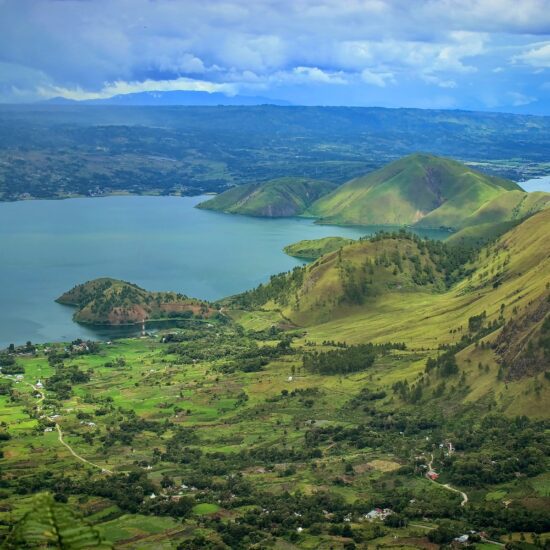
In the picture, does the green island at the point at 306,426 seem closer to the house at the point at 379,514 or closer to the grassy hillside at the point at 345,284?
the house at the point at 379,514

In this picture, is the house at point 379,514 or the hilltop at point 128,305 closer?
the house at point 379,514

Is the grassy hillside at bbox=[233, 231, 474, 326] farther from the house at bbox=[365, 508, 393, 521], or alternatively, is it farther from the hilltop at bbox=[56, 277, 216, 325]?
the house at bbox=[365, 508, 393, 521]

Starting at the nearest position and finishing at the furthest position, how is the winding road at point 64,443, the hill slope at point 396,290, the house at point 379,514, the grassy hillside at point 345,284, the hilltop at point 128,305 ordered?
the house at point 379,514 < the winding road at point 64,443 < the hill slope at point 396,290 < the grassy hillside at point 345,284 < the hilltop at point 128,305

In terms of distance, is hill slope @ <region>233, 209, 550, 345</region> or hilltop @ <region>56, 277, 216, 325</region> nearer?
hill slope @ <region>233, 209, 550, 345</region>

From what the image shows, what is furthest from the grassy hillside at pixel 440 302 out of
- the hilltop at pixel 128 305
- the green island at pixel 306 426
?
the hilltop at pixel 128 305

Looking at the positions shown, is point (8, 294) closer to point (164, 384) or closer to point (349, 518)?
point (164, 384)

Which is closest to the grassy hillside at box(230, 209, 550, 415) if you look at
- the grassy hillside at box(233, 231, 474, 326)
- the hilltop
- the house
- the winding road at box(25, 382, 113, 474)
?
the grassy hillside at box(233, 231, 474, 326)
